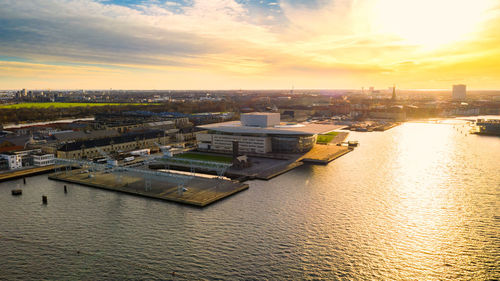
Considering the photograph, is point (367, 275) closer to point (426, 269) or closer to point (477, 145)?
point (426, 269)

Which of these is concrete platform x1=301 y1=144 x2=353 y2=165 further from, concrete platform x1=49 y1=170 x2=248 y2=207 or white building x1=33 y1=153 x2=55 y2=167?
white building x1=33 y1=153 x2=55 y2=167

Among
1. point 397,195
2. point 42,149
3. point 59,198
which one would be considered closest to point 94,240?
point 59,198

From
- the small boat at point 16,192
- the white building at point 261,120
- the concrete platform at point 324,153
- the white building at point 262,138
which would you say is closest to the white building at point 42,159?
the small boat at point 16,192

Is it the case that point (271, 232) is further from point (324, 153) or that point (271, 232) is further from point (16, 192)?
point (324, 153)

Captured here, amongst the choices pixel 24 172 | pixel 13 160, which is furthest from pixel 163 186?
pixel 13 160

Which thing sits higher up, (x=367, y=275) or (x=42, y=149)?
(x=42, y=149)

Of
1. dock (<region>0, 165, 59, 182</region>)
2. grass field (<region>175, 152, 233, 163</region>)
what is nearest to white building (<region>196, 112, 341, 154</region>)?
grass field (<region>175, 152, 233, 163</region>)
